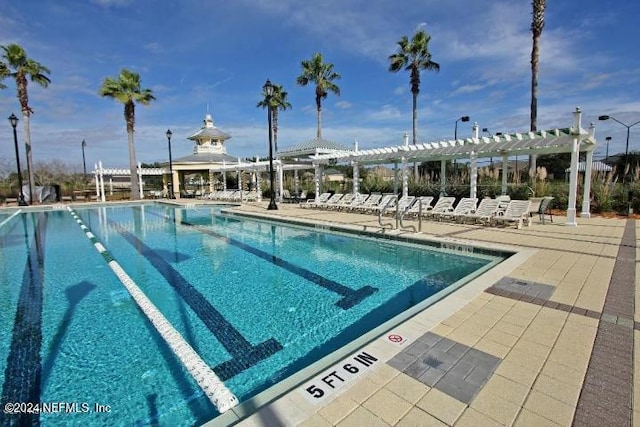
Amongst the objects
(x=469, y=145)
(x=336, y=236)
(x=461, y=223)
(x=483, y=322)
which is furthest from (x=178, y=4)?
(x=483, y=322)

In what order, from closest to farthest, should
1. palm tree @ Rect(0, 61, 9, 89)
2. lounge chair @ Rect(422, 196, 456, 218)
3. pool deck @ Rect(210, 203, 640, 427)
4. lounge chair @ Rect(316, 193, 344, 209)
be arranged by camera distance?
1. pool deck @ Rect(210, 203, 640, 427)
2. lounge chair @ Rect(422, 196, 456, 218)
3. lounge chair @ Rect(316, 193, 344, 209)
4. palm tree @ Rect(0, 61, 9, 89)

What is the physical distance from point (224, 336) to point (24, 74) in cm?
2836

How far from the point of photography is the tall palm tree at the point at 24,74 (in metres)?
20.9

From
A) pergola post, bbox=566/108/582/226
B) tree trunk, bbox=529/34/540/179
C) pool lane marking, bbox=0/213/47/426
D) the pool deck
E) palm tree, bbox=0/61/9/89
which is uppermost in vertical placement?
palm tree, bbox=0/61/9/89

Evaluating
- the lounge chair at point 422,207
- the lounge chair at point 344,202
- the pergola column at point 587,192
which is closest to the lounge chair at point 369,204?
the lounge chair at point 344,202

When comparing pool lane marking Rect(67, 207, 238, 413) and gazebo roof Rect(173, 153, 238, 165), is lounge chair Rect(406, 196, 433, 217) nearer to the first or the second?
pool lane marking Rect(67, 207, 238, 413)

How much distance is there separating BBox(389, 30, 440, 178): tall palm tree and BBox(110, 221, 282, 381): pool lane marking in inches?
686

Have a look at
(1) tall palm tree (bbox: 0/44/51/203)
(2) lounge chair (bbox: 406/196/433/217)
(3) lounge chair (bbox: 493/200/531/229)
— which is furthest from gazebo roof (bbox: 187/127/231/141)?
(3) lounge chair (bbox: 493/200/531/229)

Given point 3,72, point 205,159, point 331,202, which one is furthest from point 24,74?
point 331,202

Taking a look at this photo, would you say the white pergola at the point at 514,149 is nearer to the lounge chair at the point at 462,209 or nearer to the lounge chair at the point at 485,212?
the lounge chair at the point at 462,209

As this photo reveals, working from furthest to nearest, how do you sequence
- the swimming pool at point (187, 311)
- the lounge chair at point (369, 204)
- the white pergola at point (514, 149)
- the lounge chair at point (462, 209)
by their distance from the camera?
1. the lounge chair at point (369, 204)
2. the lounge chair at point (462, 209)
3. the white pergola at point (514, 149)
4. the swimming pool at point (187, 311)

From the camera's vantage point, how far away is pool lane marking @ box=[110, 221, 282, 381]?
10.5ft

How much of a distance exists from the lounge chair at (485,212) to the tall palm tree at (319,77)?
52.8ft

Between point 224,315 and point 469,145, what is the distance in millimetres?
10234
